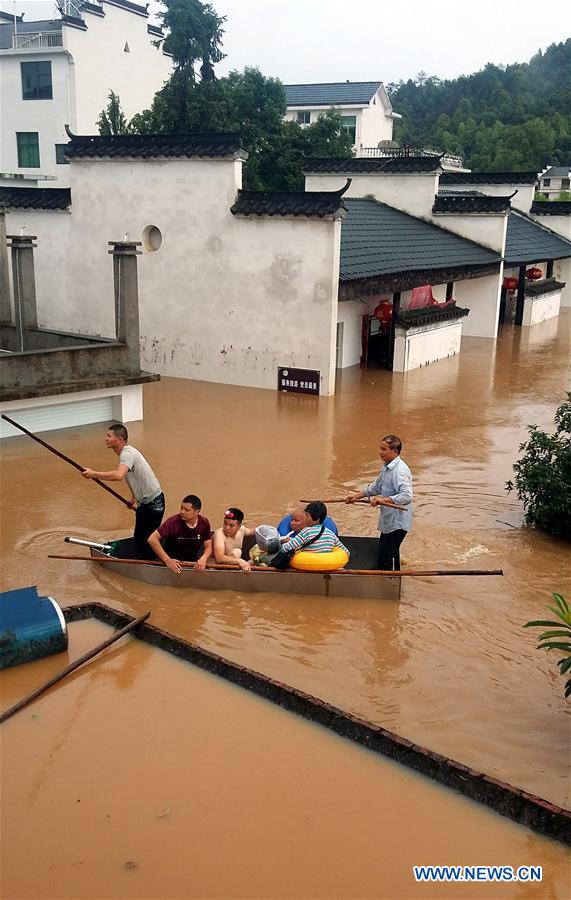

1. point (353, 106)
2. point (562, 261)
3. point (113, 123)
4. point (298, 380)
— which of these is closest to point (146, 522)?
point (298, 380)

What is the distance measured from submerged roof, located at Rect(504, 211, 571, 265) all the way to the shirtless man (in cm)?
2110

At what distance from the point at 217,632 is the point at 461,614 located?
2425mm

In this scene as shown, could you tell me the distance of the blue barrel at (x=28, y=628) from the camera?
22.6ft

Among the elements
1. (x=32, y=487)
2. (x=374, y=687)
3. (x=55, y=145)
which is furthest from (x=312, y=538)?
(x=55, y=145)

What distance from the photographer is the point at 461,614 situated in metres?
8.30

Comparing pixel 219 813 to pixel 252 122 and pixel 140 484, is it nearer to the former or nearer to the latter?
pixel 140 484

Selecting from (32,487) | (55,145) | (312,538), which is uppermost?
(55,145)

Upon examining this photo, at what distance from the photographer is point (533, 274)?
102ft

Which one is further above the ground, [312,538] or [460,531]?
[312,538]

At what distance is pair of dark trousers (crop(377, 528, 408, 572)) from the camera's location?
8.42 m

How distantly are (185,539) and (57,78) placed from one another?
122 ft

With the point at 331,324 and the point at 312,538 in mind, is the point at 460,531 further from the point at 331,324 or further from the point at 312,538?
the point at 331,324

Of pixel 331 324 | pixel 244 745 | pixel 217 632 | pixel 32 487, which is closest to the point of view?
pixel 244 745

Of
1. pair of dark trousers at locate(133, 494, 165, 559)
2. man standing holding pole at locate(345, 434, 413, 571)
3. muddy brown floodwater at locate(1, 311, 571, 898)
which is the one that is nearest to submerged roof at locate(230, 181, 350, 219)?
muddy brown floodwater at locate(1, 311, 571, 898)
